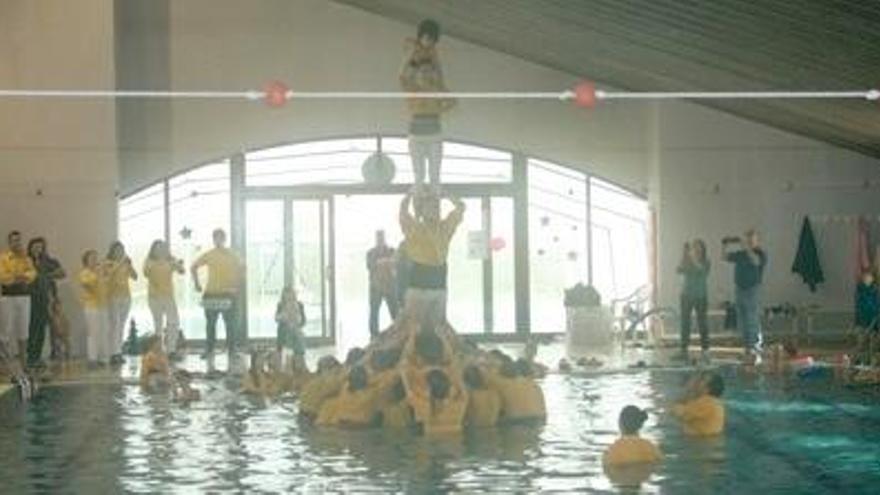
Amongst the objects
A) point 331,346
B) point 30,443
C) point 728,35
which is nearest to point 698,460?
point 30,443

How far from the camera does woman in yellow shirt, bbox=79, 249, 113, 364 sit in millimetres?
20938

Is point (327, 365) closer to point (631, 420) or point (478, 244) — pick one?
point (631, 420)

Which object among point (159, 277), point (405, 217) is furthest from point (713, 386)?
point (159, 277)

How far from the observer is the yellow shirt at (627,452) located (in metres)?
10.6

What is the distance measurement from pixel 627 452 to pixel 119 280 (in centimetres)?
1187

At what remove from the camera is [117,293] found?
21062 mm

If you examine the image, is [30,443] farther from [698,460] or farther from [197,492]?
[698,460]

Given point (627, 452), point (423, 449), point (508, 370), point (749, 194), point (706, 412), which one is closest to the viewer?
point (627, 452)

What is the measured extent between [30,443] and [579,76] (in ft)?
48.6

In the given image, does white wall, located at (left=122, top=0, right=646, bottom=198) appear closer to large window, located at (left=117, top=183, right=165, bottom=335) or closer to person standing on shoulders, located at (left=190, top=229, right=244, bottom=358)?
large window, located at (left=117, top=183, right=165, bottom=335)

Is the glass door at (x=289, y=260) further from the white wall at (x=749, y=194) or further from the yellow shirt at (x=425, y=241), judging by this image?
the yellow shirt at (x=425, y=241)

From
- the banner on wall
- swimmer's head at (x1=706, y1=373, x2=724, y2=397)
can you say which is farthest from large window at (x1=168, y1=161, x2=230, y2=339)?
swimmer's head at (x1=706, y1=373, x2=724, y2=397)

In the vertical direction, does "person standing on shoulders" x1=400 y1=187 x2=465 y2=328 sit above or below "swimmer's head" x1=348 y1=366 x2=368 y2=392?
above

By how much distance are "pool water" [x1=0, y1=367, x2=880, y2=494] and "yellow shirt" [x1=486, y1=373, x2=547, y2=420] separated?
23cm
